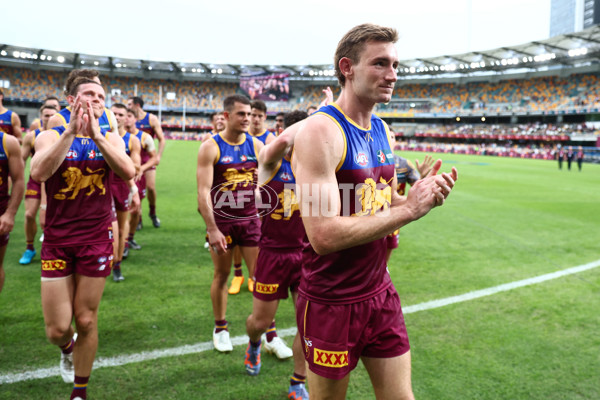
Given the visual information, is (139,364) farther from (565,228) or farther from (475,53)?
(475,53)

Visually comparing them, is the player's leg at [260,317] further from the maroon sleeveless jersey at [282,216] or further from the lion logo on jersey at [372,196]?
the lion logo on jersey at [372,196]

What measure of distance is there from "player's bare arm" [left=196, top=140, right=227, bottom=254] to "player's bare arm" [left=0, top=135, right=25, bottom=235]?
1.71 metres

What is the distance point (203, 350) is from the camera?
14.1 ft

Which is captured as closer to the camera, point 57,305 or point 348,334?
point 348,334

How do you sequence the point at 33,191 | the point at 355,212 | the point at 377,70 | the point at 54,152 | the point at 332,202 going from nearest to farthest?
the point at 332,202, the point at 377,70, the point at 355,212, the point at 54,152, the point at 33,191

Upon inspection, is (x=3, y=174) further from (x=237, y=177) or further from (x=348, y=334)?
(x=348, y=334)

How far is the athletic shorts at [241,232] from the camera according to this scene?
471 cm

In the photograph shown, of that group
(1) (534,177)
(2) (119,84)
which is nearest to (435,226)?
(1) (534,177)

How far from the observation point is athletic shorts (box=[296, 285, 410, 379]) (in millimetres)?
2230

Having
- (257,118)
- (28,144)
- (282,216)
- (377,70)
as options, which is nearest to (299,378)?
(282,216)

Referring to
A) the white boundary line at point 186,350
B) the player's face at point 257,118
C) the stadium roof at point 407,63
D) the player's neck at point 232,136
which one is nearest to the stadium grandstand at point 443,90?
the stadium roof at point 407,63

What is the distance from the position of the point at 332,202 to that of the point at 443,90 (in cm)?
7147

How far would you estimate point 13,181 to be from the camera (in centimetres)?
405

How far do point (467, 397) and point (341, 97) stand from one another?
9.21 feet
